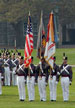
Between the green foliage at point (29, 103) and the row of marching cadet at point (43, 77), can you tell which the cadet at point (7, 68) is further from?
the row of marching cadet at point (43, 77)

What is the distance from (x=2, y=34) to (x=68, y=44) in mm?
10490

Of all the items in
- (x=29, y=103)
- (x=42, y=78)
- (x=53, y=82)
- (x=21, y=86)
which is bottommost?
(x=29, y=103)

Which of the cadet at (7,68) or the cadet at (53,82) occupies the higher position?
the cadet at (53,82)

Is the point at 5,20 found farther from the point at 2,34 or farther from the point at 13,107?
the point at 13,107

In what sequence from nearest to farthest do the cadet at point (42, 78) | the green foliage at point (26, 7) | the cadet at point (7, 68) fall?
the cadet at point (42, 78), the cadet at point (7, 68), the green foliage at point (26, 7)

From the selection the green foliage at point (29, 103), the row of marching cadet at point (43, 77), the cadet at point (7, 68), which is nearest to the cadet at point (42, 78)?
the row of marching cadet at point (43, 77)

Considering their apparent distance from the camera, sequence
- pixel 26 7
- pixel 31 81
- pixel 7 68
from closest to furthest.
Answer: pixel 31 81 → pixel 7 68 → pixel 26 7

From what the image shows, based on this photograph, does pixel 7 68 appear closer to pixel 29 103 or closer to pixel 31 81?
pixel 31 81

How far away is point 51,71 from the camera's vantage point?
79.7 feet

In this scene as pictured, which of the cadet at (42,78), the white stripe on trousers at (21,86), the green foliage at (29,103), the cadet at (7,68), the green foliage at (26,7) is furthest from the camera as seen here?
the green foliage at (26,7)

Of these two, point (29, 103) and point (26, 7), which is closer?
point (29, 103)

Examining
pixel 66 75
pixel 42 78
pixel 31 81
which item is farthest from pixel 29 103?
pixel 66 75

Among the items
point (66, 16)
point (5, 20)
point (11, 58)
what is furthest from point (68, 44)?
point (11, 58)

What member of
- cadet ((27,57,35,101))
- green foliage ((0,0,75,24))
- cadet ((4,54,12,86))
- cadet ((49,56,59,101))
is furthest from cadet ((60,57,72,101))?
green foliage ((0,0,75,24))
